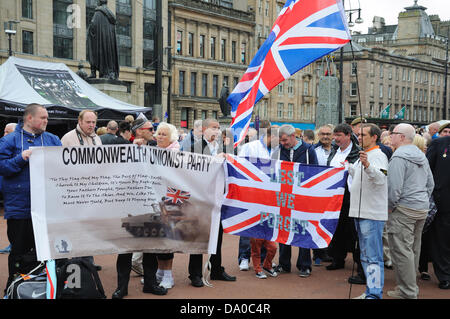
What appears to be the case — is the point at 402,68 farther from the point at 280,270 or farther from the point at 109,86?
the point at 280,270

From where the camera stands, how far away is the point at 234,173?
7.31m

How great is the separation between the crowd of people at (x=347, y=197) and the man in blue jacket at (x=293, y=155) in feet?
0.05

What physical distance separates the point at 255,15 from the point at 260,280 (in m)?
68.2

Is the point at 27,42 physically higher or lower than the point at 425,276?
higher

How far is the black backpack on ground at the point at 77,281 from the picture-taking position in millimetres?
5773

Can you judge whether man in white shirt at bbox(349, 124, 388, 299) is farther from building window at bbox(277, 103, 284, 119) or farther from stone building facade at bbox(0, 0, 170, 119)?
building window at bbox(277, 103, 284, 119)

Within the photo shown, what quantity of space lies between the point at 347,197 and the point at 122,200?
3565mm

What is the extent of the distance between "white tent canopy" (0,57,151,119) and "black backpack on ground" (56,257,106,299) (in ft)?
27.7

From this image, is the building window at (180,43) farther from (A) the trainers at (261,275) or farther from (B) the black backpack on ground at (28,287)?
(B) the black backpack on ground at (28,287)

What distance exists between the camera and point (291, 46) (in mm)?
7047

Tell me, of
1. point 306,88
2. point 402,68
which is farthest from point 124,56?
point 402,68

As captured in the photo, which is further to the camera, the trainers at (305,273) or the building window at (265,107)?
the building window at (265,107)

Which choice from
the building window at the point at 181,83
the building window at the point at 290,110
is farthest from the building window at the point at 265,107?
the building window at the point at 181,83

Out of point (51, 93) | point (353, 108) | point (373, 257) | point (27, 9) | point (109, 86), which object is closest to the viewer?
point (373, 257)
